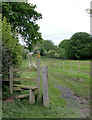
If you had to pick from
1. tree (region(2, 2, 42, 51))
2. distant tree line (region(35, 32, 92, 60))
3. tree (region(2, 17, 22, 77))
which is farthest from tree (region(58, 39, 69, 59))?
tree (region(2, 2, 42, 51))

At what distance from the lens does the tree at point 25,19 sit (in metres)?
6.84

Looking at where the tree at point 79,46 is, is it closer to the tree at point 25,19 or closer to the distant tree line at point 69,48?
the distant tree line at point 69,48

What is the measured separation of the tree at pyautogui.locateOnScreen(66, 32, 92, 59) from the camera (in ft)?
18.4

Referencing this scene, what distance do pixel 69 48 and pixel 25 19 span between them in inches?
137

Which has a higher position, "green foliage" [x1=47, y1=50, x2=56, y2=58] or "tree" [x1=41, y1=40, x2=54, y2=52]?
"tree" [x1=41, y1=40, x2=54, y2=52]

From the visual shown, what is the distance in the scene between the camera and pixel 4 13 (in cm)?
651

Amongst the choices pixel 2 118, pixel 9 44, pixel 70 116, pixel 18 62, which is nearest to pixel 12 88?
pixel 18 62

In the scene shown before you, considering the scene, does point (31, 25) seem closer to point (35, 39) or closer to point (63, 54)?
point (35, 39)

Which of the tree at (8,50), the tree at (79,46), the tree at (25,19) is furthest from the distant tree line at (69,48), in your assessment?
the tree at (25,19)

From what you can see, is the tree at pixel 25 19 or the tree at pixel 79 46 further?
the tree at pixel 25 19

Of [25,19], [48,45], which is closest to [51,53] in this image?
[48,45]

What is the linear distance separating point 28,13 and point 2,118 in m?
6.58

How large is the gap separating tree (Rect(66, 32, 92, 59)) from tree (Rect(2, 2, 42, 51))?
282 centimetres

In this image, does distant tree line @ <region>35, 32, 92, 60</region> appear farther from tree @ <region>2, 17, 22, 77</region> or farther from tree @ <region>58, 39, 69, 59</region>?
tree @ <region>2, 17, 22, 77</region>
